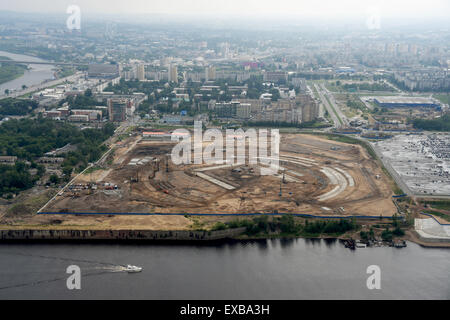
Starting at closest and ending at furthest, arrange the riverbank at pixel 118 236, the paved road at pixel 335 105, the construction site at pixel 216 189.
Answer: the riverbank at pixel 118 236
the construction site at pixel 216 189
the paved road at pixel 335 105

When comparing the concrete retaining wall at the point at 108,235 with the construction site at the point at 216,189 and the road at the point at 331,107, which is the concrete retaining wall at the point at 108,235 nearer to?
the construction site at the point at 216,189

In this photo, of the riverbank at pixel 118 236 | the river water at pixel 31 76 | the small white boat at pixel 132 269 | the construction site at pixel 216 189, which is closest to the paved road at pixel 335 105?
the construction site at pixel 216 189

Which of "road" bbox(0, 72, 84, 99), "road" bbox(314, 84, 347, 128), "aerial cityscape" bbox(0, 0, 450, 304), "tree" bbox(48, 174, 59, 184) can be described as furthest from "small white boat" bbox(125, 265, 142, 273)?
"road" bbox(0, 72, 84, 99)

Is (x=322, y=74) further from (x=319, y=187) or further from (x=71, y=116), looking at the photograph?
(x=319, y=187)

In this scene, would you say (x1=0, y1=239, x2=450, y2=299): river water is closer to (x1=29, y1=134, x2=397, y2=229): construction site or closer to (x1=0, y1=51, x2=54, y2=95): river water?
(x1=29, y1=134, x2=397, y2=229): construction site

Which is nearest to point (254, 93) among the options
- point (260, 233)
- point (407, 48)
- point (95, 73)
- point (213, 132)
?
point (213, 132)

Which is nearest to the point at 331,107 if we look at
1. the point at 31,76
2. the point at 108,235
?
the point at 108,235
